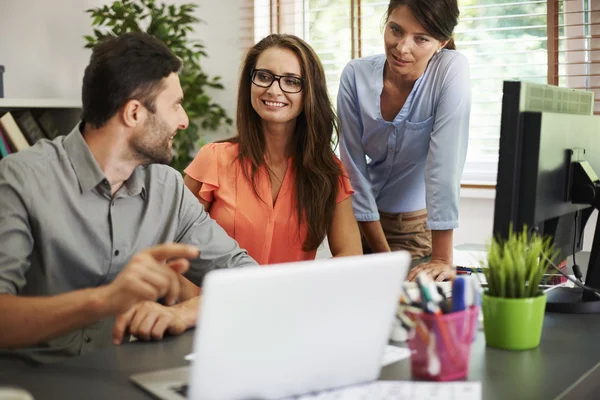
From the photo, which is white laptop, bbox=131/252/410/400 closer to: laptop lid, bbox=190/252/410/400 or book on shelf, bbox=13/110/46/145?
laptop lid, bbox=190/252/410/400

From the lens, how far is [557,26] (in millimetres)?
3211

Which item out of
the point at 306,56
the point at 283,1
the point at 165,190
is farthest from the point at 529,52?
the point at 165,190

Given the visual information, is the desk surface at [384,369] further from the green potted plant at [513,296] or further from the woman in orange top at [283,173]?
the woman in orange top at [283,173]

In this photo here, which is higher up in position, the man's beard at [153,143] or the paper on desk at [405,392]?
the man's beard at [153,143]

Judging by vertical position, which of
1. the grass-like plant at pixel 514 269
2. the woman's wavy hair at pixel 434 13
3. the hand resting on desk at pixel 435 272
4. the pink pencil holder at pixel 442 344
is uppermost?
the woman's wavy hair at pixel 434 13

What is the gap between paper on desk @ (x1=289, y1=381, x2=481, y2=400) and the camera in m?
1.02

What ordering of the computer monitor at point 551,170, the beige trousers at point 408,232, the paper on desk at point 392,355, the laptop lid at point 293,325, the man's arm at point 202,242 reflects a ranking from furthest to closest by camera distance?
1. the beige trousers at point 408,232
2. the man's arm at point 202,242
3. the computer monitor at point 551,170
4. the paper on desk at point 392,355
5. the laptop lid at point 293,325

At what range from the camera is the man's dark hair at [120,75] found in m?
1.60

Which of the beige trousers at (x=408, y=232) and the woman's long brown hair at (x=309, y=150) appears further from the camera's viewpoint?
the beige trousers at (x=408, y=232)

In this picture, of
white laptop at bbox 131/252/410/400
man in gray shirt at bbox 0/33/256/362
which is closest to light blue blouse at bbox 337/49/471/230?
man in gray shirt at bbox 0/33/256/362

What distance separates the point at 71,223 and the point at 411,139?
3.60 feet

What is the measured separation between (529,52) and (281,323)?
2.71 m

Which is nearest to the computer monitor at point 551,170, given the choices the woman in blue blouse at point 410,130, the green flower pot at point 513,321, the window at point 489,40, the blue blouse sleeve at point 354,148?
the green flower pot at point 513,321

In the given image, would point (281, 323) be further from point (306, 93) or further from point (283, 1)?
point (283, 1)
